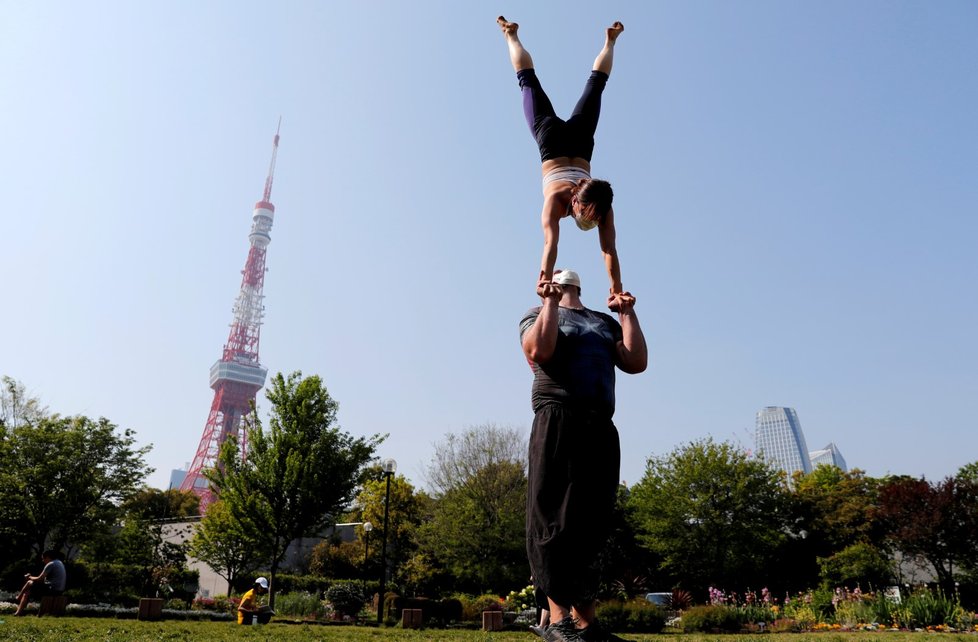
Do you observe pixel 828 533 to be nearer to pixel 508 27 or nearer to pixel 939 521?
pixel 939 521

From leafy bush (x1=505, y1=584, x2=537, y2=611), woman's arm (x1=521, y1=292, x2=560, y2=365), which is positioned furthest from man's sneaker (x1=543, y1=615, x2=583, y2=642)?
leafy bush (x1=505, y1=584, x2=537, y2=611)

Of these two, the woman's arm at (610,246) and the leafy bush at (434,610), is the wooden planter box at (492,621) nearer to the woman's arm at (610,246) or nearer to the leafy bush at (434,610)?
the leafy bush at (434,610)

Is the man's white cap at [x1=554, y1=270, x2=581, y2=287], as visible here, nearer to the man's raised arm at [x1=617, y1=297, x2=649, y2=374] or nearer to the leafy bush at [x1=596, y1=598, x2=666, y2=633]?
the man's raised arm at [x1=617, y1=297, x2=649, y2=374]

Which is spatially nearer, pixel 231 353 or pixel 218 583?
pixel 218 583

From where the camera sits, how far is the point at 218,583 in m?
38.1

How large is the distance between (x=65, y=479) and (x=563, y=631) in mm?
27557

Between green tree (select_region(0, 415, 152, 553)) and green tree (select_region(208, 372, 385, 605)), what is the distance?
4.80m

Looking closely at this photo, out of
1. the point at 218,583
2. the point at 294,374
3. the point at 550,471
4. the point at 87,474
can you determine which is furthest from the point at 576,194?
the point at 218,583

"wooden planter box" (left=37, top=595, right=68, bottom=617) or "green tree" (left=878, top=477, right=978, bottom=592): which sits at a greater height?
"green tree" (left=878, top=477, right=978, bottom=592)

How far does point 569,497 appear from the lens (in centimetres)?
317

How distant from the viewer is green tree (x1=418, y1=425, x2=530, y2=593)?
28.4 m

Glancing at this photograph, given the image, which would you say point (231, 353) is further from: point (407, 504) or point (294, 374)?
point (294, 374)

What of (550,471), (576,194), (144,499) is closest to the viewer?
(550,471)

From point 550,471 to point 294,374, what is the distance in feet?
75.5
